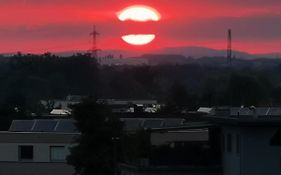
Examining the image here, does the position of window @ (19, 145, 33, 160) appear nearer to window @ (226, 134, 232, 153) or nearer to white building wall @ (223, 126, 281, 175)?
window @ (226, 134, 232, 153)

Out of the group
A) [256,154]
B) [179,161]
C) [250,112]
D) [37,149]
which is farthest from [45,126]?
[256,154]

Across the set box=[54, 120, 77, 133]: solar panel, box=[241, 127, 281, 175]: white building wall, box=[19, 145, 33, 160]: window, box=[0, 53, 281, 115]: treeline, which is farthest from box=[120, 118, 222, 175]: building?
box=[0, 53, 281, 115]: treeline

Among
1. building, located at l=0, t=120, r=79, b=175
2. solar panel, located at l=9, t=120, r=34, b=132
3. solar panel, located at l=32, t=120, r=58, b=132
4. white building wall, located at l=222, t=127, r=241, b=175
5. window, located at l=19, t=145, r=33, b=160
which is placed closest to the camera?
white building wall, located at l=222, t=127, r=241, b=175

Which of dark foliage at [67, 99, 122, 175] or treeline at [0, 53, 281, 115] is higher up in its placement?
treeline at [0, 53, 281, 115]

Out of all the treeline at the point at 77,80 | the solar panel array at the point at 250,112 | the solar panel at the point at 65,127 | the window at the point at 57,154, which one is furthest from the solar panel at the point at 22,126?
the treeline at the point at 77,80

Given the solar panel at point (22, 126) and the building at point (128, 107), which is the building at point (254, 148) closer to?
the building at point (128, 107)

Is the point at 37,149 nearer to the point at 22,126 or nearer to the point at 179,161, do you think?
the point at 22,126

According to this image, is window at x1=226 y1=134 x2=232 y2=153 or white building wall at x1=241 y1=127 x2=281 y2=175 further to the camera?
window at x1=226 y1=134 x2=232 y2=153

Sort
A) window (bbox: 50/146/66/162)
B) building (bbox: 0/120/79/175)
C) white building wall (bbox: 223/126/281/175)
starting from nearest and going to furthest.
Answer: white building wall (bbox: 223/126/281/175) → building (bbox: 0/120/79/175) → window (bbox: 50/146/66/162)
